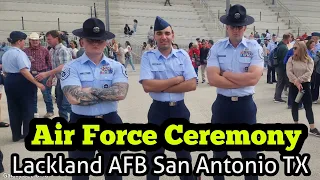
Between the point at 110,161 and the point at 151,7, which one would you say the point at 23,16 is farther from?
the point at 110,161

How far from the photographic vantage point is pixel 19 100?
552 cm

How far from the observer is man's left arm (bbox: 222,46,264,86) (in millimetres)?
3354

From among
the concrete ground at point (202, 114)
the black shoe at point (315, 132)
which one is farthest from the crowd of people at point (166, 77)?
the black shoe at point (315, 132)

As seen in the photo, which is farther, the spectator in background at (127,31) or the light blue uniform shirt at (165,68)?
the spectator in background at (127,31)

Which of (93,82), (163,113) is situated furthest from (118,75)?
(163,113)

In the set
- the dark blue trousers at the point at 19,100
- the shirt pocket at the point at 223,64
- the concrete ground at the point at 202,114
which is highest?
the shirt pocket at the point at 223,64

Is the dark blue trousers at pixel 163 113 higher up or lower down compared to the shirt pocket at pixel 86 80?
lower down

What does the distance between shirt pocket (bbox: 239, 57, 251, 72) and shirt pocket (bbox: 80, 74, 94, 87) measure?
153 cm

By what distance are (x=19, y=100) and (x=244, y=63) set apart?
3867 mm

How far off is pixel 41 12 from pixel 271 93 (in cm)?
1957

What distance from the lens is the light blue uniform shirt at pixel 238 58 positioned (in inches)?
135

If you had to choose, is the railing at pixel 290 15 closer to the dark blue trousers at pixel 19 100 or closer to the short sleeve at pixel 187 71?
the dark blue trousers at pixel 19 100

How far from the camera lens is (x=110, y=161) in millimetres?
3223

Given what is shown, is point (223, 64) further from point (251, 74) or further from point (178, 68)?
point (178, 68)
